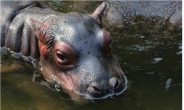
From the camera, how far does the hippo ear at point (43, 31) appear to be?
5.32m

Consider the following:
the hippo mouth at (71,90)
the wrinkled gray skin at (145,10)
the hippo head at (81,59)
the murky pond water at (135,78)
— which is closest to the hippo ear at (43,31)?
the hippo head at (81,59)

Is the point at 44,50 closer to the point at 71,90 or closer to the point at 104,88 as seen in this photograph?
the point at 71,90

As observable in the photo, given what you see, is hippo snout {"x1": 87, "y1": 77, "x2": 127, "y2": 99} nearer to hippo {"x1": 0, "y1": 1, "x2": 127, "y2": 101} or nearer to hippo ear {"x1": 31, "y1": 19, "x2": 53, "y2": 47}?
hippo {"x1": 0, "y1": 1, "x2": 127, "y2": 101}

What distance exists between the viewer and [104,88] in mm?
4871

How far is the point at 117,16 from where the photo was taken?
727 centimetres

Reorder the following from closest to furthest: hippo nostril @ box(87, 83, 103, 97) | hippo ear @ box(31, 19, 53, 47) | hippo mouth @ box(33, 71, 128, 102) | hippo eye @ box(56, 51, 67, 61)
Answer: hippo nostril @ box(87, 83, 103, 97) < hippo mouth @ box(33, 71, 128, 102) < hippo eye @ box(56, 51, 67, 61) < hippo ear @ box(31, 19, 53, 47)

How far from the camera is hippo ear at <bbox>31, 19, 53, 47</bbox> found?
17.4 ft

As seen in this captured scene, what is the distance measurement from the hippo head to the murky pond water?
0.50ft

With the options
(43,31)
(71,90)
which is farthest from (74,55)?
(43,31)

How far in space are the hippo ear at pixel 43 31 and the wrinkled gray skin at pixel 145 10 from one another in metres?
1.85

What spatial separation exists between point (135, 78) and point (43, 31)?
1226mm

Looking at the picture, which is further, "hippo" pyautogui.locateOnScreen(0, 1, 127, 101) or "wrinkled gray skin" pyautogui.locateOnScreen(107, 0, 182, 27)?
"wrinkled gray skin" pyautogui.locateOnScreen(107, 0, 182, 27)

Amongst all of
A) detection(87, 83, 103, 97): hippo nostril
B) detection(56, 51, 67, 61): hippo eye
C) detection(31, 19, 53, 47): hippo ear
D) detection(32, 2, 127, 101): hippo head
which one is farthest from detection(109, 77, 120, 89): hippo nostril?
detection(31, 19, 53, 47): hippo ear

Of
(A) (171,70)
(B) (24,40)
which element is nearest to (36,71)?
(B) (24,40)
